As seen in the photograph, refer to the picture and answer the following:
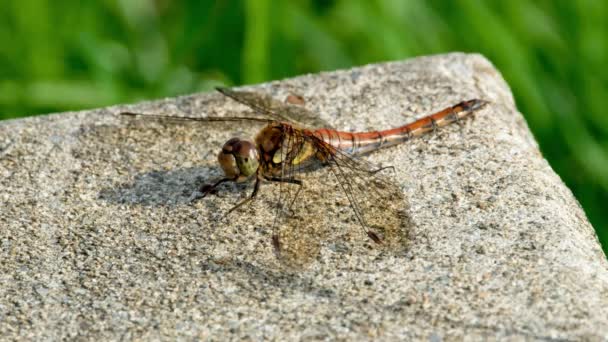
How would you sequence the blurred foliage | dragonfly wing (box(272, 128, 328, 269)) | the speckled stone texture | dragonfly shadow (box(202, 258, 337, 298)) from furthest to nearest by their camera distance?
the blurred foliage
dragonfly wing (box(272, 128, 328, 269))
dragonfly shadow (box(202, 258, 337, 298))
the speckled stone texture

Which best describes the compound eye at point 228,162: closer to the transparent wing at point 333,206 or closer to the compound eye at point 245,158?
the compound eye at point 245,158

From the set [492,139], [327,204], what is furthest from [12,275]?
[492,139]

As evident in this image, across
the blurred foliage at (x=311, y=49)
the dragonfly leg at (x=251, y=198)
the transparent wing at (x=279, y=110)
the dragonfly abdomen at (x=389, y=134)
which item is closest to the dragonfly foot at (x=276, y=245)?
the dragonfly leg at (x=251, y=198)

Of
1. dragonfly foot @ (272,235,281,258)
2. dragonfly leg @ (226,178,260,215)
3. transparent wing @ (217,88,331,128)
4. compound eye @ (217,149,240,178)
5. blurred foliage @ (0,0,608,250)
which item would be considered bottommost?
dragonfly foot @ (272,235,281,258)

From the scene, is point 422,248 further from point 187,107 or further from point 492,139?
point 187,107

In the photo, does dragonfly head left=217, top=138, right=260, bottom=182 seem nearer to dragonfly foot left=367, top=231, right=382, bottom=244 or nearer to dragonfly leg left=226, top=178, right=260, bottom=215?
dragonfly leg left=226, top=178, right=260, bottom=215

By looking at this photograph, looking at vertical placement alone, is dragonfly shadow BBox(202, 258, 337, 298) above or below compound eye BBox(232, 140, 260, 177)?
below

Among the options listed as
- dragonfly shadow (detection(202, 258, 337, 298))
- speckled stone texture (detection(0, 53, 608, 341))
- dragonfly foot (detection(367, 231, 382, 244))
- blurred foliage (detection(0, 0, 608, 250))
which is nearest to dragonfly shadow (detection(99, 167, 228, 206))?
speckled stone texture (detection(0, 53, 608, 341))
